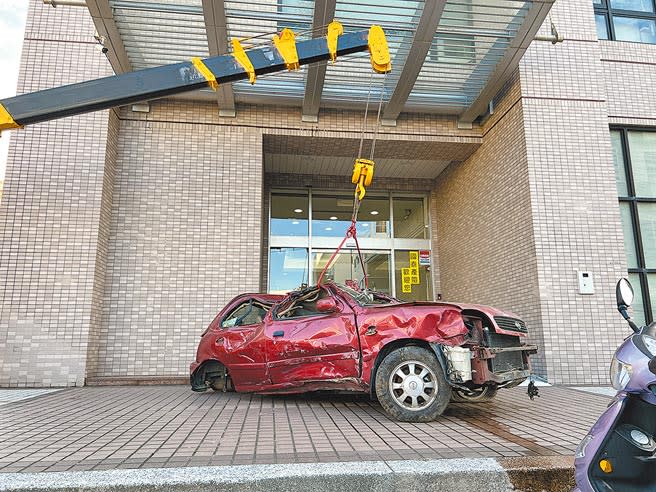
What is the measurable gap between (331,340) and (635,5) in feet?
35.8

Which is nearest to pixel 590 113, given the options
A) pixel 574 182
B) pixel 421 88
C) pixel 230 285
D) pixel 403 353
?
pixel 574 182

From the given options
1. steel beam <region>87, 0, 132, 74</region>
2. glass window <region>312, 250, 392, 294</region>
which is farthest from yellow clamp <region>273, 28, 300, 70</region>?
glass window <region>312, 250, 392, 294</region>

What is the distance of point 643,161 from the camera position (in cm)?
987

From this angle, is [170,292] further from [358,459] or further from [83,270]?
[358,459]

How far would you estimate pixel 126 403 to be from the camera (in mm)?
6438

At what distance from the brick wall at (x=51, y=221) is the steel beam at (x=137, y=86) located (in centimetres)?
255

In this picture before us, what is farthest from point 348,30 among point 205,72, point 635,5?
point 635,5

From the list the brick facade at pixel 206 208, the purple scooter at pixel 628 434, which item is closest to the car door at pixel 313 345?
the purple scooter at pixel 628 434

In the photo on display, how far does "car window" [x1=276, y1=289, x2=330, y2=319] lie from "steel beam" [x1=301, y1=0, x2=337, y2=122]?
167 inches

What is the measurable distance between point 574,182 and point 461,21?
3.74 metres

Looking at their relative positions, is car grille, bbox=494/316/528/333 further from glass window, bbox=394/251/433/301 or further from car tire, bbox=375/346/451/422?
glass window, bbox=394/251/433/301

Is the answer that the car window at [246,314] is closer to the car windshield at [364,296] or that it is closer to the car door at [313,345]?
the car door at [313,345]

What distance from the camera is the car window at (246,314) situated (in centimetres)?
707

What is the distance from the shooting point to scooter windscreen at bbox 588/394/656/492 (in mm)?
2334
